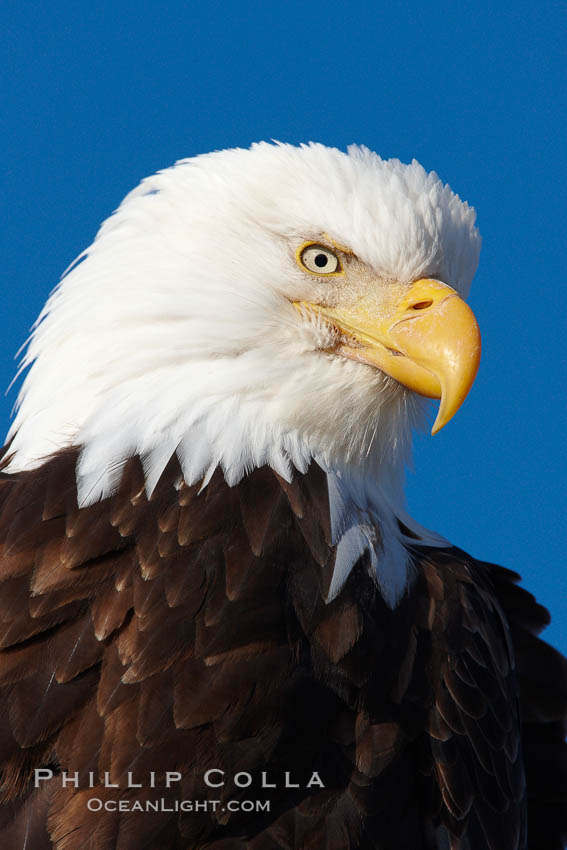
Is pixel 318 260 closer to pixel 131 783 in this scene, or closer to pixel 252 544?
pixel 252 544

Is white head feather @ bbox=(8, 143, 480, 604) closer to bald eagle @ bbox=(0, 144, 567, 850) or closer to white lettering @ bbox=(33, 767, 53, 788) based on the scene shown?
bald eagle @ bbox=(0, 144, 567, 850)

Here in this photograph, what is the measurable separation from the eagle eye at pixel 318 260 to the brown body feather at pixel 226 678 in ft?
2.36

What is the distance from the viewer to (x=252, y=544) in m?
3.55

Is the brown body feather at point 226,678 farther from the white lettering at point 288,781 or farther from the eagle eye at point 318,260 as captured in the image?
the eagle eye at point 318,260

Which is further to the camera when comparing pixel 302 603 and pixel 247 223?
pixel 247 223

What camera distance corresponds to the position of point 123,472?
3660 mm

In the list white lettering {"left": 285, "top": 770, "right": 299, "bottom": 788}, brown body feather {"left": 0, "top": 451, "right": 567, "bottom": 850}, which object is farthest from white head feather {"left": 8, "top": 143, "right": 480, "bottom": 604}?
white lettering {"left": 285, "top": 770, "right": 299, "bottom": 788}

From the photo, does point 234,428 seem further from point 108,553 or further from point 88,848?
point 88,848

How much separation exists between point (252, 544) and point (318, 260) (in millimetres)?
1033

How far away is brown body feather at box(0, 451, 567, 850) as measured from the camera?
323 centimetres

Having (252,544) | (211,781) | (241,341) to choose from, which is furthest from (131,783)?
(241,341)

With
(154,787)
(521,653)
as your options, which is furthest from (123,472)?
(521,653)

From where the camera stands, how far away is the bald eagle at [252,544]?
327 cm

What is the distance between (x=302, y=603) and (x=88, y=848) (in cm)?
91
